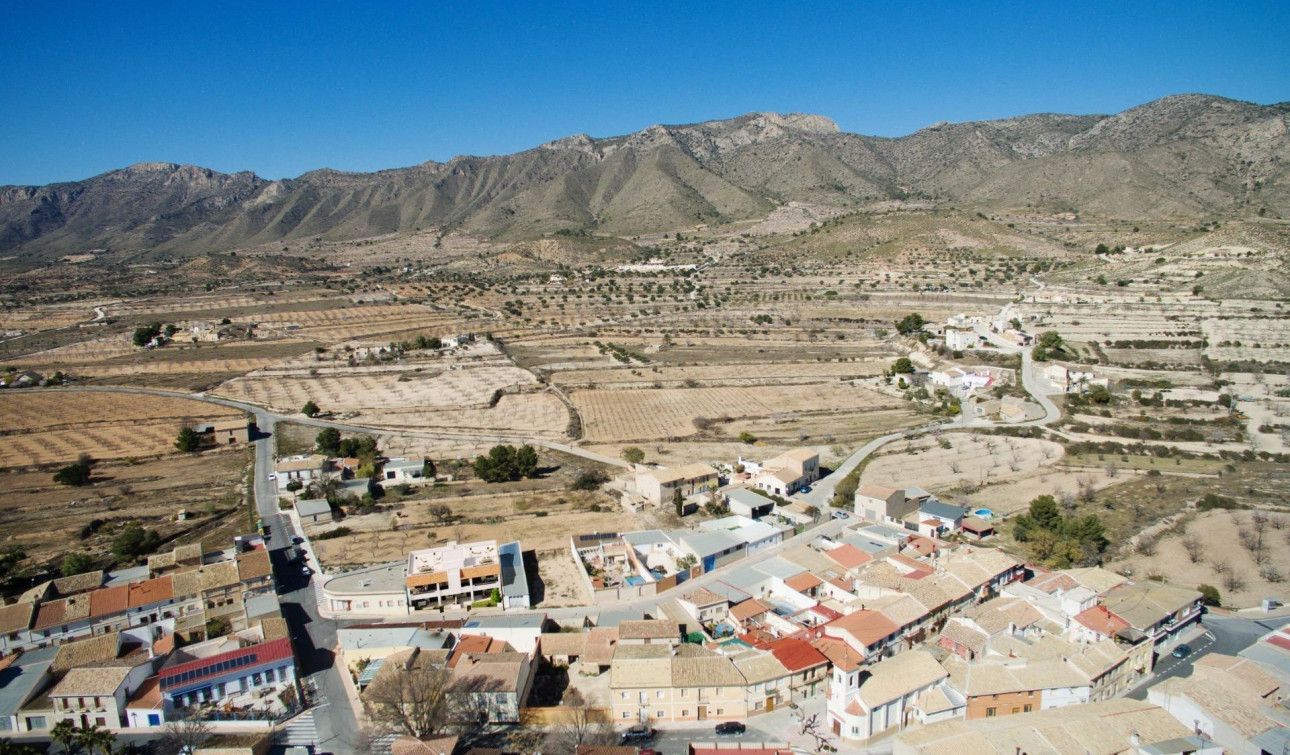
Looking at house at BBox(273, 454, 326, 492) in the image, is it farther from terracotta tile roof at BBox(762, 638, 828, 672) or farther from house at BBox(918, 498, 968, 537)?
house at BBox(918, 498, 968, 537)

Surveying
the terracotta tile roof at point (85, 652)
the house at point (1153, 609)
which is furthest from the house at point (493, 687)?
the house at point (1153, 609)

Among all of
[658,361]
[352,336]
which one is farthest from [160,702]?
[352,336]

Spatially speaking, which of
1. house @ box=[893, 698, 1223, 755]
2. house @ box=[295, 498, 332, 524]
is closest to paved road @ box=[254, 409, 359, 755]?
house @ box=[295, 498, 332, 524]

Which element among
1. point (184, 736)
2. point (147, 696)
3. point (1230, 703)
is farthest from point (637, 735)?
point (1230, 703)

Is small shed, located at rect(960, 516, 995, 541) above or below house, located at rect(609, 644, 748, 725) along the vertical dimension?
above

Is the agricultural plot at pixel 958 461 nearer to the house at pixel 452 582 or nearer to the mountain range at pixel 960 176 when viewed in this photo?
the house at pixel 452 582

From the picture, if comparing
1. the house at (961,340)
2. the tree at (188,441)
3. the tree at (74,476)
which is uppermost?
the house at (961,340)

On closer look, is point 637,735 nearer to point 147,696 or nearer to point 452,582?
point 452,582
